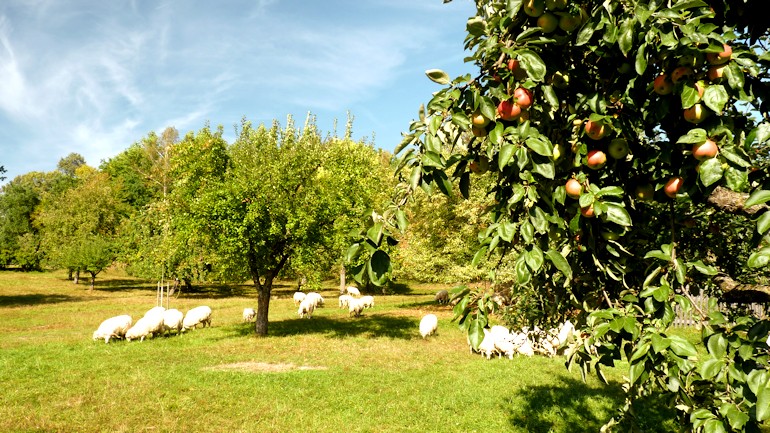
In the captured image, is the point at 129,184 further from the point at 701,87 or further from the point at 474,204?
the point at 701,87

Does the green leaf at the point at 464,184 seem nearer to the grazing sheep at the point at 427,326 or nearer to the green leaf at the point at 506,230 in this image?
the green leaf at the point at 506,230

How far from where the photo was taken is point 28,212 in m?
65.3

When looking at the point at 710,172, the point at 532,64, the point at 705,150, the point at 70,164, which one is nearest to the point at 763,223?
the point at 710,172

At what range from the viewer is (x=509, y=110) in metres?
2.12

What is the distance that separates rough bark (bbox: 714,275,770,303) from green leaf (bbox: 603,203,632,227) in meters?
1.52

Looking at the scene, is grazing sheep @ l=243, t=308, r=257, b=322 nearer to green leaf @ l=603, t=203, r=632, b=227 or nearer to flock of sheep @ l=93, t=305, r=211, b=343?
flock of sheep @ l=93, t=305, r=211, b=343

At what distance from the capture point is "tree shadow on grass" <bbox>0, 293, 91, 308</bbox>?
106 feet

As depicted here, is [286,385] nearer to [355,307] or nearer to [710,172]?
[710,172]

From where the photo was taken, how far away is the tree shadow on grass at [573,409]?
9438 mm

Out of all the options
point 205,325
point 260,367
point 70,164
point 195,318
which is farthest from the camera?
point 70,164

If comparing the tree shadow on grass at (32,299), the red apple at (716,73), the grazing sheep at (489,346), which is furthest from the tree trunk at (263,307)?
the tree shadow on grass at (32,299)

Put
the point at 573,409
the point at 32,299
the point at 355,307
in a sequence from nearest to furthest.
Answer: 1. the point at 573,409
2. the point at 355,307
3. the point at 32,299

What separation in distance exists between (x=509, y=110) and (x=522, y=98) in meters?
0.08

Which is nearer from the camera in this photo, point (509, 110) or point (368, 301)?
point (509, 110)
